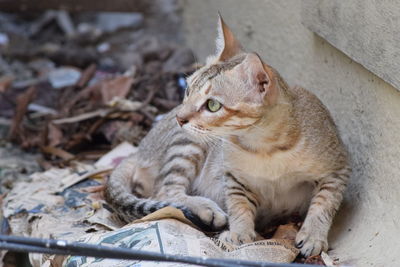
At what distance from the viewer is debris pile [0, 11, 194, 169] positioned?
5535 mm

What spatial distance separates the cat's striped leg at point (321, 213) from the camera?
11.4 feet

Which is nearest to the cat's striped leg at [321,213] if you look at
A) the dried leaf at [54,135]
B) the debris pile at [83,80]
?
the debris pile at [83,80]

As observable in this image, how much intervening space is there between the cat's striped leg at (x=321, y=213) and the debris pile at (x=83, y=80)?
1.94 meters

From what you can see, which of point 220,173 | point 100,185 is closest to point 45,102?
point 100,185

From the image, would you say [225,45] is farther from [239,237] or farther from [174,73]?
[174,73]

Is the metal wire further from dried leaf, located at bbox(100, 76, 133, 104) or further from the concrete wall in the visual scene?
dried leaf, located at bbox(100, 76, 133, 104)

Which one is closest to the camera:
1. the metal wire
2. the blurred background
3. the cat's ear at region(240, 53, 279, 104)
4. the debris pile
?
the metal wire

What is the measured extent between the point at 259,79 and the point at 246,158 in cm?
49

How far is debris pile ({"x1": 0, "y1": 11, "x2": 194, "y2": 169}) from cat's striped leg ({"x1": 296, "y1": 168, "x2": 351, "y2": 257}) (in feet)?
6.35

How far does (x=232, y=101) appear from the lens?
3.35 m

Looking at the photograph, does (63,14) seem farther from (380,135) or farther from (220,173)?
(380,135)

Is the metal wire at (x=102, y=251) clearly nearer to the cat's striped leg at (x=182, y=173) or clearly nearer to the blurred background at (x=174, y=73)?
the blurred background at (x=174, y=73)

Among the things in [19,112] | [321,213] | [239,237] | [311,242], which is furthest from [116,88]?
[311,242]

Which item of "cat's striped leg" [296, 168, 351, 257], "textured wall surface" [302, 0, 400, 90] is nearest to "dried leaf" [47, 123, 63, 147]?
"textured wall surface" [302, 0, 400, 90]
